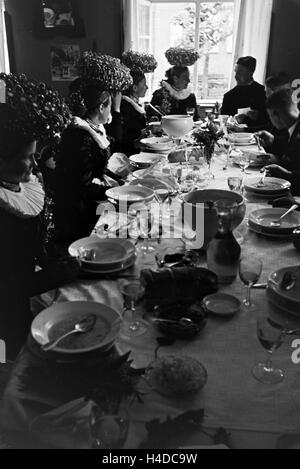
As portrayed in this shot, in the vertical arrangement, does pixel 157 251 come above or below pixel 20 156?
below

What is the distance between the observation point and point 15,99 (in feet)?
4.31

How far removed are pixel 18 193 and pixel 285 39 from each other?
13.4 feet

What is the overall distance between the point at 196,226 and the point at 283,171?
1.01 metres

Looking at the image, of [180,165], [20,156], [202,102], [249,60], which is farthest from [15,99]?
[202,102]

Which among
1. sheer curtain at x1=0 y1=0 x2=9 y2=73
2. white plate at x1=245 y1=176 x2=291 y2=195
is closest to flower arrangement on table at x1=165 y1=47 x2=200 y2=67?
sheer curtain at x1=0 y1=0 x2=9 y2=73

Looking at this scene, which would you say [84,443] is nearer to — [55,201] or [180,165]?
[55,201]

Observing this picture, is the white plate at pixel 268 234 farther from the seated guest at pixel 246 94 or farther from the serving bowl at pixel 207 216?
the seated guest at pixel 246 94

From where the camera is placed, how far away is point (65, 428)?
A: 72cm

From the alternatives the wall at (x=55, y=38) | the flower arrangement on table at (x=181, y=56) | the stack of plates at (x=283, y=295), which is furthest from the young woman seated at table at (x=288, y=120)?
the wall at (x=55, y=38)

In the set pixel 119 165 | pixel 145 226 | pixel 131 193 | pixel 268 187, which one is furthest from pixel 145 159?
pixel 145 226

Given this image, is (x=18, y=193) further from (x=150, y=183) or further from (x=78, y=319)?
(x=150, y=183)

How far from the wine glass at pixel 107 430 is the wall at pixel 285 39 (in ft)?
15.2

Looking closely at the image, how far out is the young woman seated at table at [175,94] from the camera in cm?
404

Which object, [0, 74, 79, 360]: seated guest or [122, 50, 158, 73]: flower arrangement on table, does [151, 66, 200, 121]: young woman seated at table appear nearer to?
[122, 50, 158, 73]: flower arrangement on table
